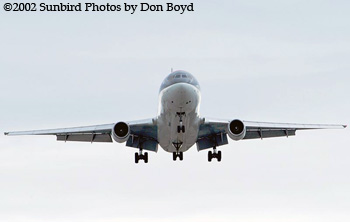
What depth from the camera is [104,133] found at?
44.9 metres

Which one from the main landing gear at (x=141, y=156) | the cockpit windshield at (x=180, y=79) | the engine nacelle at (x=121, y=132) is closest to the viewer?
the cockpit windshield at (x=180, y=79)

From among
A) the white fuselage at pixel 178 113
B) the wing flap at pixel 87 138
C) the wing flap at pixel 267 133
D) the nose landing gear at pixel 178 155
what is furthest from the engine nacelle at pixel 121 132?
the wing flap at pixel 267 133

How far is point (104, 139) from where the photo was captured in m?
45.7

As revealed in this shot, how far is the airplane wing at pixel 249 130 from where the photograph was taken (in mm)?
41531

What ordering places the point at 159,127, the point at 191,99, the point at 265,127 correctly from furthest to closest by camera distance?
the point at 265,127 → the point at 159,127 → the point at 191,99

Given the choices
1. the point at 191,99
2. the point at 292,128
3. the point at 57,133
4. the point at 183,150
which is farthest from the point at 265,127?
the point at 57,133

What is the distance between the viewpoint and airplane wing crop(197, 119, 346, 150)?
1635 inches

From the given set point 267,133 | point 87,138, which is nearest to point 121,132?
point 87,138

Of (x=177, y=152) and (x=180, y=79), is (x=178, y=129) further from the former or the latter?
(x=177, y=152)

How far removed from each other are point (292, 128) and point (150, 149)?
8.38 meters

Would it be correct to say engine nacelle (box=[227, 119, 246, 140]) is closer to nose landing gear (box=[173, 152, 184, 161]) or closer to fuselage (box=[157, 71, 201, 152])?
fuselage (box=[157, 71, 201, 152])

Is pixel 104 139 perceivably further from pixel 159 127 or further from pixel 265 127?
pixel 265 127

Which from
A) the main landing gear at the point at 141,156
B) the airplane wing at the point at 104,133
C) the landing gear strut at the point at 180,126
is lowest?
the landing gear strut at the point at 180,126

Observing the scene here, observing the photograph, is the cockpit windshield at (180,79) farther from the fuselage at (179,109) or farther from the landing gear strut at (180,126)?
the landing gear strut at (180,126)
